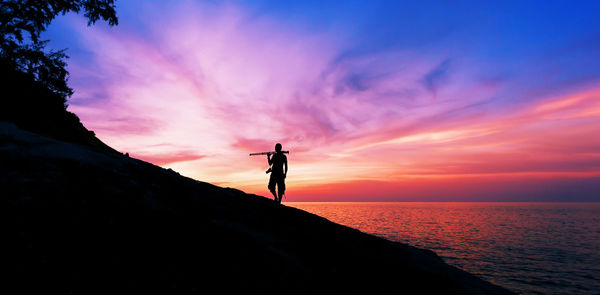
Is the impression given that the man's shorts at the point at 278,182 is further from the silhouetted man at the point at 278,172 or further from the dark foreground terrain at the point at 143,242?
the dark foreground terrain at the point at 143,242

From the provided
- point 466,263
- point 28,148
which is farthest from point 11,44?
point 466,263

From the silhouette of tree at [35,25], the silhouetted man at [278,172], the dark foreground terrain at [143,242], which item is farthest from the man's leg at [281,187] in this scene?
the silhouette of tree at [35,25]

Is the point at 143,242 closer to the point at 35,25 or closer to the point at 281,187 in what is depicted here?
the point at 281,187

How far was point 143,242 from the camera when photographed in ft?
12.6

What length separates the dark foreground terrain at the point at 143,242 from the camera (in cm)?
313

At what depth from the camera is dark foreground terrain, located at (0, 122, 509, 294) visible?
3127 millimetres

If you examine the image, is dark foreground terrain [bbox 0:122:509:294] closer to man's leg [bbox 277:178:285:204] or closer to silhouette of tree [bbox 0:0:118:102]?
man's leg [bbox 277:178:285:204]

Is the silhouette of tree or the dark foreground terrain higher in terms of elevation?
the silhouette of tree

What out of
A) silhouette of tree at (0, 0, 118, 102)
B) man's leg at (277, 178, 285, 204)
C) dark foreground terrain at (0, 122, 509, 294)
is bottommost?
dark foreground terrain at (0, 122, 509, 294)

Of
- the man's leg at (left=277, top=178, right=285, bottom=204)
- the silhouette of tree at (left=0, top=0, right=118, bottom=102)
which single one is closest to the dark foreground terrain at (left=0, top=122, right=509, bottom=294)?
the man's leg at (left=277, top=178, right=285, bottom=204)

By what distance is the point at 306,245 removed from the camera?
19.5 ft

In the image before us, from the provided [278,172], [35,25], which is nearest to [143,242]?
[278,172]

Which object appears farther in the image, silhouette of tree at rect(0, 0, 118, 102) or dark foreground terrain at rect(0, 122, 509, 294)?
silhouette of tree at rect(0, 0, 118, 102)

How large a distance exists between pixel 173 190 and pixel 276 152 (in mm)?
6546
